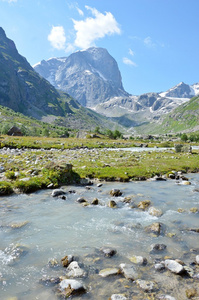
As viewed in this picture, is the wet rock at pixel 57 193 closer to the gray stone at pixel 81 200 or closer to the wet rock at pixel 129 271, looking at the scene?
the gray stone at pixel 81 200

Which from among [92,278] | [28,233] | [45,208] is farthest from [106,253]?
[45,208]

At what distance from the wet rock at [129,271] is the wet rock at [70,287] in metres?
1.52

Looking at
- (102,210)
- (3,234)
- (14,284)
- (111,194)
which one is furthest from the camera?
(111,194)

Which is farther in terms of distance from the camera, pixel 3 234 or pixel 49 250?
pixel 3 234

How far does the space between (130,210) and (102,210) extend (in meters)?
1.90

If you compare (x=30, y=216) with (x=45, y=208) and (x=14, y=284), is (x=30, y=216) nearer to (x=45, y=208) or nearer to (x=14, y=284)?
(x=45, y=208)

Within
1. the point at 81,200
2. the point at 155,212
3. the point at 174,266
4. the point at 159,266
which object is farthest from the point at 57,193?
the point at 174,266

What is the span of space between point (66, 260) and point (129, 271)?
233 cm

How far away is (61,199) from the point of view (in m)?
15.0

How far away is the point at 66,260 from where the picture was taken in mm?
7254

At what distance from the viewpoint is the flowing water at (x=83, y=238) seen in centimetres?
627

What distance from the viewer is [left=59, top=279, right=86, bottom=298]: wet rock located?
5855mm

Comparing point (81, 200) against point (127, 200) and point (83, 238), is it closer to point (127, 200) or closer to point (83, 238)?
point (127, 200)

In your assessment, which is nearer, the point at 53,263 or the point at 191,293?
the point at 191,293
